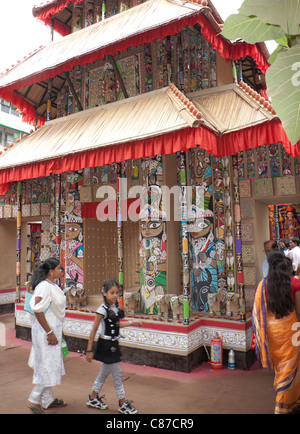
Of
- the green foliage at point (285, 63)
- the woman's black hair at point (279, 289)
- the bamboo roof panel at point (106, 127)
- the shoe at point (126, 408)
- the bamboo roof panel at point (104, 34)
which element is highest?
the bamboo roof panel at point (104, 34)

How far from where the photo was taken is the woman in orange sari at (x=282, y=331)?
3309 mm

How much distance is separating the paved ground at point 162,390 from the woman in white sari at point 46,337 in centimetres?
22

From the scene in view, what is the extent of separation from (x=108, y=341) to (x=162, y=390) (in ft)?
4.25

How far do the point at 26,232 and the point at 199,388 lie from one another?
778cm

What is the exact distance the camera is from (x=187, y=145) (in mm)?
4508

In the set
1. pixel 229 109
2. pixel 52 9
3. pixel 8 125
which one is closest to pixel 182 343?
pixel 229 109

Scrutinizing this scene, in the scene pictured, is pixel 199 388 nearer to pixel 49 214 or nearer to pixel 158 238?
pixel 158 238

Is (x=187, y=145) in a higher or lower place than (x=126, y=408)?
higher

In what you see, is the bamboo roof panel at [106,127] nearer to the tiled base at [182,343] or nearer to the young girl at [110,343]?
the young girl at [110,343]

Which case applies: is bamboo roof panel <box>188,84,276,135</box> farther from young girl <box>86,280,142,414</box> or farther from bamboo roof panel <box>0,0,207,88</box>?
young girl <box>86,280,142,414</box>

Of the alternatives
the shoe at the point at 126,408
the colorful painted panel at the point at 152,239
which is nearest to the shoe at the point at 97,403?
the shoe at the point at 126,408

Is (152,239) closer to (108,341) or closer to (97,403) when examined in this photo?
(108,341)

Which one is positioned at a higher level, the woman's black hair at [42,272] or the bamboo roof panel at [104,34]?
the bamboo roof panel at [104,34]

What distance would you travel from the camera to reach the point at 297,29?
0.68m
